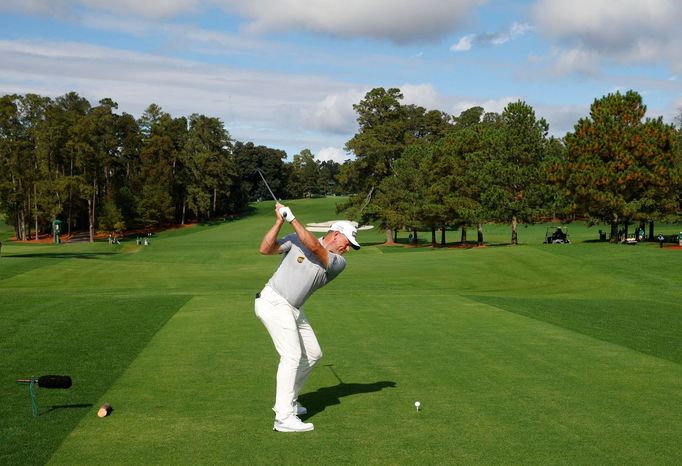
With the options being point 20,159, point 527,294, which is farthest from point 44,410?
point 20,159

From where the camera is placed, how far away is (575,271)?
3853cm

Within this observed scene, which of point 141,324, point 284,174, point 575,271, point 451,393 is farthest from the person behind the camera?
point 284,174

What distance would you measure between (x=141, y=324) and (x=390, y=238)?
65.7 meters

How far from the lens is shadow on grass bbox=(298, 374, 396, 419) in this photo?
9.87m

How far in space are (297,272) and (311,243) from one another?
2.11 feet

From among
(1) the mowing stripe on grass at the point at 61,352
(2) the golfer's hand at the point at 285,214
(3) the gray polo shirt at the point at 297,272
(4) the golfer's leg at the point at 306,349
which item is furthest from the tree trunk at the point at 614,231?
(2) the golfer's hand at the point at 285,214

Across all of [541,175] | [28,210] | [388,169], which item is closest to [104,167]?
[28,210]

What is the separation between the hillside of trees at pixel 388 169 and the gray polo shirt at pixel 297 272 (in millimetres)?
44007

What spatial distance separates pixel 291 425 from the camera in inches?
333

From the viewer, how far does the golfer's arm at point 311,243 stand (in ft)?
26.9

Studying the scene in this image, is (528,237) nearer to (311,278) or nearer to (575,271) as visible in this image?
(575,271)

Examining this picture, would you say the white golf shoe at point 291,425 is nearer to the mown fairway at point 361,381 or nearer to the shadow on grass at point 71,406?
the mown fairway at point 361,381

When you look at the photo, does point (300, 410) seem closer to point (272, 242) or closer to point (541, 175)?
point (272, 242)

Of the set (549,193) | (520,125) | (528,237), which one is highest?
(520,125)
